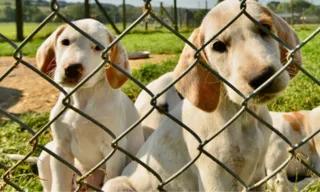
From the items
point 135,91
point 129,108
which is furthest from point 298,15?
point 129,108

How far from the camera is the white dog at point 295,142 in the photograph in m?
4.27

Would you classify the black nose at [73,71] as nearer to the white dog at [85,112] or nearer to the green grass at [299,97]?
the white dog at [85,112]

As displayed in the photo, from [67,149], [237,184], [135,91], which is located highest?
[237,184]

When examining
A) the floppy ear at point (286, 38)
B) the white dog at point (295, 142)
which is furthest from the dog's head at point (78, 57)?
the white dog at point (295, 142)

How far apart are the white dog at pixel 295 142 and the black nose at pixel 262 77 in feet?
7.86

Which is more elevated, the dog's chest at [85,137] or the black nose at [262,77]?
the black nose at [262,77]

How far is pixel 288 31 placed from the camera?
103 inches

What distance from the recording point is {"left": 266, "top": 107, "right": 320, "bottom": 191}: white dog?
4.27 metres

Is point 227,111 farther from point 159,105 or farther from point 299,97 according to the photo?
point 299,97

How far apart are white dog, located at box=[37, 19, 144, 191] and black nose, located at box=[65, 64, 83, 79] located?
0.16 meters

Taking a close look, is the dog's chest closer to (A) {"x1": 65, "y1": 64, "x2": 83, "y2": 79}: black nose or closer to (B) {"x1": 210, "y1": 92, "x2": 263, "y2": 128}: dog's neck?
(A) {"x1": 65, "y1": 64, "x2": 83, "y2": 79}: black nose

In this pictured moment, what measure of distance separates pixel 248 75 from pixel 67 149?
1.94 metres

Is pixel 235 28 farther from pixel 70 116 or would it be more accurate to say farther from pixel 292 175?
pixel 292 175

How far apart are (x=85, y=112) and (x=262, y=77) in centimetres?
186
